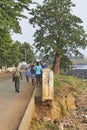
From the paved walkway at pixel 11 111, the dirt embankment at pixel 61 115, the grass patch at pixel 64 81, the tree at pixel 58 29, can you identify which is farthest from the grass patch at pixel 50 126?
the tree at pixel 58 29

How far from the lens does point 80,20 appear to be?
204 feet

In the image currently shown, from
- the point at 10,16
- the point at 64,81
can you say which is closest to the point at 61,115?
the point at 64,81

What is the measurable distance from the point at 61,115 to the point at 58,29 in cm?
3988

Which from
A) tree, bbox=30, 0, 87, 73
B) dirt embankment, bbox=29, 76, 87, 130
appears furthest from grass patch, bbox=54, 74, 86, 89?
tree, bbox=30, 0, 87, 73

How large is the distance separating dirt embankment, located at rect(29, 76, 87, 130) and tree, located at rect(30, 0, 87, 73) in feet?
110

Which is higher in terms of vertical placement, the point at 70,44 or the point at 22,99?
the point at 70,44

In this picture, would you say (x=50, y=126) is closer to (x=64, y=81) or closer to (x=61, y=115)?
(x=61, y=115)

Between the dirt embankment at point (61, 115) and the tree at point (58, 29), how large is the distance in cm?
3364

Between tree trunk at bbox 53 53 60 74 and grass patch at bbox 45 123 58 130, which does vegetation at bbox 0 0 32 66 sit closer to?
tree trunk at bbox 53 53 60 74

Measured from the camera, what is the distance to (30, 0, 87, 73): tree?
61.6 meters

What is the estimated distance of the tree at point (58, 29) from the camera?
61.6 m

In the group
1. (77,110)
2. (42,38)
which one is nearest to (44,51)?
(42,38)

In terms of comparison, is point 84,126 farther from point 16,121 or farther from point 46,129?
point 16,121

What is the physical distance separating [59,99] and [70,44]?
38285 millimetres
